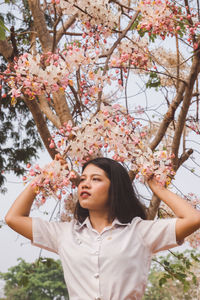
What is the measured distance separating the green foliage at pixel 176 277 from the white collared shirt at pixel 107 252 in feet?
3.37

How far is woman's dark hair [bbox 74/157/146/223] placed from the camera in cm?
146

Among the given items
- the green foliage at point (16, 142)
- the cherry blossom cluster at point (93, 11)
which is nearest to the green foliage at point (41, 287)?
the green foliage at point (16, 142)

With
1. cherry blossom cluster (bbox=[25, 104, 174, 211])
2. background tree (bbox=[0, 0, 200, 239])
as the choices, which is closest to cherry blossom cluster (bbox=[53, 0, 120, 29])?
background tree (bbox=[0, 0, 200, 239])

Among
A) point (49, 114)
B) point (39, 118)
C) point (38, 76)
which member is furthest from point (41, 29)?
point (38, 76)

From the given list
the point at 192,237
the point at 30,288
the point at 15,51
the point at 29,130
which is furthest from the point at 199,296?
the point at 30,288

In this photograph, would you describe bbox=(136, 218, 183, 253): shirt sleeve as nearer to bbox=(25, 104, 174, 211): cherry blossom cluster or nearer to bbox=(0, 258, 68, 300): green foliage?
bbox=(25, 104, 174, 211): cherry blossom cluster

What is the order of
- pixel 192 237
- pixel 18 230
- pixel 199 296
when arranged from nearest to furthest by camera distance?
pixel 18 230 → pixel 192 237 → pixel 199 296

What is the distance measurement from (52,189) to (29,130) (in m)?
4.86

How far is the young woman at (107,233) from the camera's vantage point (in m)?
1.28

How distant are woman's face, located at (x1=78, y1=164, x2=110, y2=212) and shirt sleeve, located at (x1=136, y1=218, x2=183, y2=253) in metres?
0.17

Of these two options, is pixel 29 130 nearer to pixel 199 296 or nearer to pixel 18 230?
pixel 199 296

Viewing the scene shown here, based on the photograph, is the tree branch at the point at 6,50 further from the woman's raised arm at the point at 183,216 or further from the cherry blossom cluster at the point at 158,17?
the woman's raised arm at the point at 183,216

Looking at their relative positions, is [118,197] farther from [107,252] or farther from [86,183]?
[107,252]

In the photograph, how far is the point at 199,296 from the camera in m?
4.89
